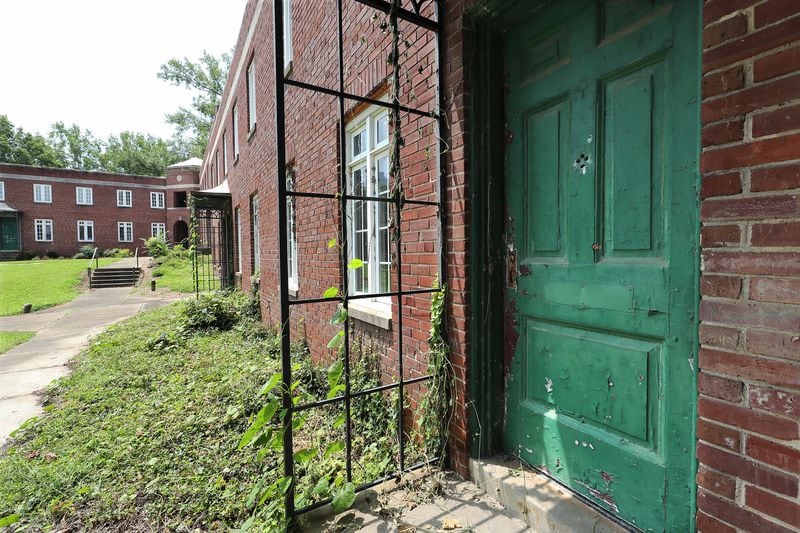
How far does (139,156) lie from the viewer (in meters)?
44.1

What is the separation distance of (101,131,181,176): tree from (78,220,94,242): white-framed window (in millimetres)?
15750

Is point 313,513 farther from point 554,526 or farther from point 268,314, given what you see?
point 268,314

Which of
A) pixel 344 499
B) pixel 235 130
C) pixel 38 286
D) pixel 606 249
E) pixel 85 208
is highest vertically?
pixel 85 208

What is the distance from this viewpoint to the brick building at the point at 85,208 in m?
28.4

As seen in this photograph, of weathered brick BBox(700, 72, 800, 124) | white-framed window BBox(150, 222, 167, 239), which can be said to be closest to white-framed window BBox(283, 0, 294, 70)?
weathered brick BBox(700, 72, 800, 124)

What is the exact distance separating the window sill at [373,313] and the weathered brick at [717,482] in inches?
86.7

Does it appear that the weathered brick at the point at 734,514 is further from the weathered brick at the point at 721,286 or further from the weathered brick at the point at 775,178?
the weathered brick at the point at 775,178

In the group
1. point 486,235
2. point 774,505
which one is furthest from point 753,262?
point 486,235

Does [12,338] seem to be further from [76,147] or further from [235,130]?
[76,147]

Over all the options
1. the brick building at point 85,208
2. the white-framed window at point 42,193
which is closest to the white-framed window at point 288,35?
the brick building at point 85,208

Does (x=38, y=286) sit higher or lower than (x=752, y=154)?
lower

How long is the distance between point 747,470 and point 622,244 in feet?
2.87

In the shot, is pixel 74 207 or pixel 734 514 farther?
pixel 74 207

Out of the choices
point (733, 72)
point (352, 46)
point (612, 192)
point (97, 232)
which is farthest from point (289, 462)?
point (97, 232)
